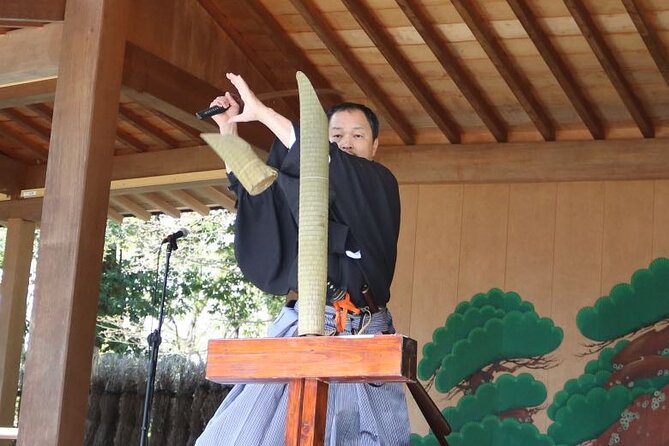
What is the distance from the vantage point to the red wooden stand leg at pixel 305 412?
77.6 inches

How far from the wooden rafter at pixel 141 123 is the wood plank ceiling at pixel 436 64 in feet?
2.78

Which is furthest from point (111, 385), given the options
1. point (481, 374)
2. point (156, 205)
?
point (481, 374)

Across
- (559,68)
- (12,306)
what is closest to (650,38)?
(559,68)

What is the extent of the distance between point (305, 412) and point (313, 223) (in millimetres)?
372

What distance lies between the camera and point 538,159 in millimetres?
5797

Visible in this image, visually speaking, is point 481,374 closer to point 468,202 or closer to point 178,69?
point 468,202

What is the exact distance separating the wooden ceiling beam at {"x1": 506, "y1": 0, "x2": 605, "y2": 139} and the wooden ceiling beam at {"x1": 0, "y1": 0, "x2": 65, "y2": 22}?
2080 millimetres

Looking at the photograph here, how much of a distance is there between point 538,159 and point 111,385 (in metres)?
4.83

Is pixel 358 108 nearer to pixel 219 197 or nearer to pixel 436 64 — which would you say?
pixel 436 64

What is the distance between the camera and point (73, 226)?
13.7 feet

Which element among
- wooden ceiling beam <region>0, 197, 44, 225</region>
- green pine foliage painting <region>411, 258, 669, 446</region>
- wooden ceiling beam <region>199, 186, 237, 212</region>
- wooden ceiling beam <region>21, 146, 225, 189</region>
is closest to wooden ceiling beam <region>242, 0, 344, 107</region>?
wooden ceiling beam <region>21, 146, 225, 189</region>

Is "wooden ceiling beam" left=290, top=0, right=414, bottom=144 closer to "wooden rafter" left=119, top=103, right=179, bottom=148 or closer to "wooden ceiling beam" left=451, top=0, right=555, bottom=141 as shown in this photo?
"wooden ceiling beam" left=451, top=0, right=555, bottom=141

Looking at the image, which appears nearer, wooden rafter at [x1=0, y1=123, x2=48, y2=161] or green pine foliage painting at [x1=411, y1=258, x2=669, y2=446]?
green pine foliage painting at [x1=411, y1=258, x2=669, y2=446]

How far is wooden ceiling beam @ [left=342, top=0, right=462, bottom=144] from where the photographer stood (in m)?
5.32
